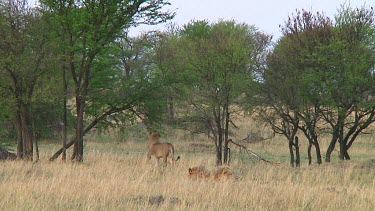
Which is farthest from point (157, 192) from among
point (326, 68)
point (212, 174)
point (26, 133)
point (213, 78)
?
point (326, 68)

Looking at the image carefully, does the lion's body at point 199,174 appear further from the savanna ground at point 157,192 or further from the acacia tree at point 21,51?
the acacia tree at point 21,51

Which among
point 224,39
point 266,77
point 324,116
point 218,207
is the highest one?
point 224,39

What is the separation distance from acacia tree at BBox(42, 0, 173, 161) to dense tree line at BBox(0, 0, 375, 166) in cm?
3

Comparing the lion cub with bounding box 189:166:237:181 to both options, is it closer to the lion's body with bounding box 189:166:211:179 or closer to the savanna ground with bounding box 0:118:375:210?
the lion's body with bounding box 189:166:211:179

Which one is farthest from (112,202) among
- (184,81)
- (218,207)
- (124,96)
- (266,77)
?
(266,77)

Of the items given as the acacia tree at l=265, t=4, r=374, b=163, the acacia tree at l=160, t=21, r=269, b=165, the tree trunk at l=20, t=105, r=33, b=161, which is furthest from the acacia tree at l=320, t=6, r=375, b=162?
the tree trunk at l=20, t=105, r=33, b=161

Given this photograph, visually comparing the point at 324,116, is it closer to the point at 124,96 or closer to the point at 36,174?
the point at 124,96

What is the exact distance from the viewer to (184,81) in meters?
22.8

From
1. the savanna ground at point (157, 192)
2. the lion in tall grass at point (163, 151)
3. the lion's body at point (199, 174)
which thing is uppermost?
the lion in tall grass at point (163, 151)

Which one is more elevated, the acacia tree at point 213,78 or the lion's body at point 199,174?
the acacia tree at point 213,78

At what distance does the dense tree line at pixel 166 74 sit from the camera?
61.9ft

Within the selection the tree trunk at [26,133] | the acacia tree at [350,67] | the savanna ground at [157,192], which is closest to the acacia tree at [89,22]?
the tree trunk at [26,133]

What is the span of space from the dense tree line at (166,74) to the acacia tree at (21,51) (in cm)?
4

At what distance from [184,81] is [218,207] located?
14.0 meters
